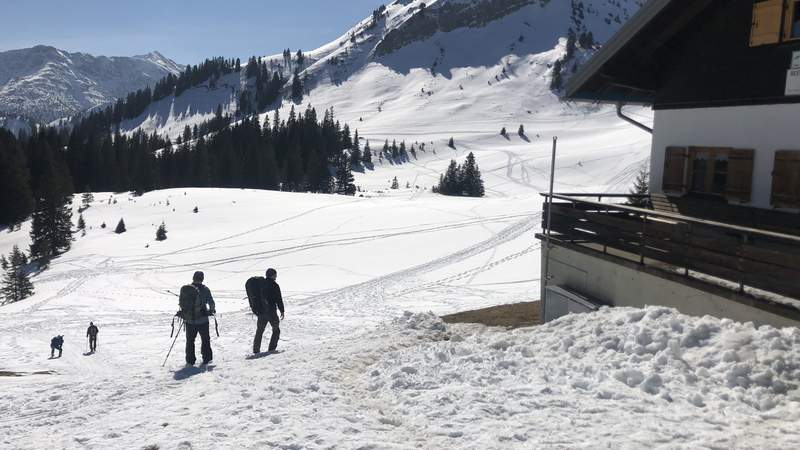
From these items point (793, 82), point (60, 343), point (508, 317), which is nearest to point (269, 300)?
point (508, 317)

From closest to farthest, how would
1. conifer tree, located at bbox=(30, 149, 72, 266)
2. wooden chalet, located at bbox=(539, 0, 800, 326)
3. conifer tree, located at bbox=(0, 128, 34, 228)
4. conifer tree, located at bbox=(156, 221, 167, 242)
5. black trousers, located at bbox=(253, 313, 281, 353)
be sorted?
wooden chalet, located at bbox=(539, 0, 800, 326), black trousers, located at bbox=(253, 313, 281, 353), conifer tree, located at bbox=(156, 221, 167, 242), conifer tree, located at bbox=(30, 149, 72, 266), conifer tree, located at bbox=(0, 128, 34, 228)

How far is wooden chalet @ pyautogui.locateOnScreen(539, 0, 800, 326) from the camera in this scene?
7871mm

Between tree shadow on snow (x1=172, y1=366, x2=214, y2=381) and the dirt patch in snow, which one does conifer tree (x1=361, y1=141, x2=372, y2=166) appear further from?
tree shadow on snow (x1=172, y1=366, x2=214, y2=381)

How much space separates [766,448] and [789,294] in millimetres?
2572

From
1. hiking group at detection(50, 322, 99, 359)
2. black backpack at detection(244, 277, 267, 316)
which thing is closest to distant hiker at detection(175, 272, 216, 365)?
black backpack at detection(244, 277, 267, 316)

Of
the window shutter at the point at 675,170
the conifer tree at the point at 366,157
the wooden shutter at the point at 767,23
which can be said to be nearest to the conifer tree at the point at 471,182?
the conifer tree at the point at 366,157

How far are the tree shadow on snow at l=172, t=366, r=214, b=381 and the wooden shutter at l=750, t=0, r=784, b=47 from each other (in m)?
11.8

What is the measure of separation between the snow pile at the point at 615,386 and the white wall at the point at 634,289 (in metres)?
0.38

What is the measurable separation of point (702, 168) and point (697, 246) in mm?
4103

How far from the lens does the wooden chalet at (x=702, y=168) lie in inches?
310

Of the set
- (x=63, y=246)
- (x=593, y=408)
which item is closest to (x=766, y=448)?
(x=593, y=408)

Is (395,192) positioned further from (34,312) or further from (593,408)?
(593,408)

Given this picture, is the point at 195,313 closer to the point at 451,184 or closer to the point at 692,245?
the point at 692,245

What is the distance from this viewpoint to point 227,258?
35406mm
